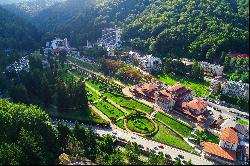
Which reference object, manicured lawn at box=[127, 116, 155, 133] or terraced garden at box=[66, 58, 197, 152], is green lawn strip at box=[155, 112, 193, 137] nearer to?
terraced garden at box=[66, 58, 197, 152]

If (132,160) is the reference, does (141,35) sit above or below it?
above

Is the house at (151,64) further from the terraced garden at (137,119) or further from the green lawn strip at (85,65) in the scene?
the green lawn strip at (85,65)

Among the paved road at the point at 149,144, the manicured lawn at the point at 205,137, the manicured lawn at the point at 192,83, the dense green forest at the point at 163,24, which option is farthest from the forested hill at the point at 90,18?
the manicured lawn at the point at 205,137

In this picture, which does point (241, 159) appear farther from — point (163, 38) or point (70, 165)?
point (163, 38)

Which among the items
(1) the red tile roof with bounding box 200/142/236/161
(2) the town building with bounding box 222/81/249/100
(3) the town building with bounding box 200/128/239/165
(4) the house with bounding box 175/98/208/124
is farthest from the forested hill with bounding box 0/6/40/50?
(3) the town building with bounding box 200/128/239/165

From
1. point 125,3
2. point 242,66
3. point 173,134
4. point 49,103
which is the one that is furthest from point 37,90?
point 125,3

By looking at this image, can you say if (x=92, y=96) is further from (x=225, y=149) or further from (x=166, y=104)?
(x=225, y=149)

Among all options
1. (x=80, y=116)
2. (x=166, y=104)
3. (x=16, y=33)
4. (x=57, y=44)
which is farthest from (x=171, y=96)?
(x=16, y=33)
